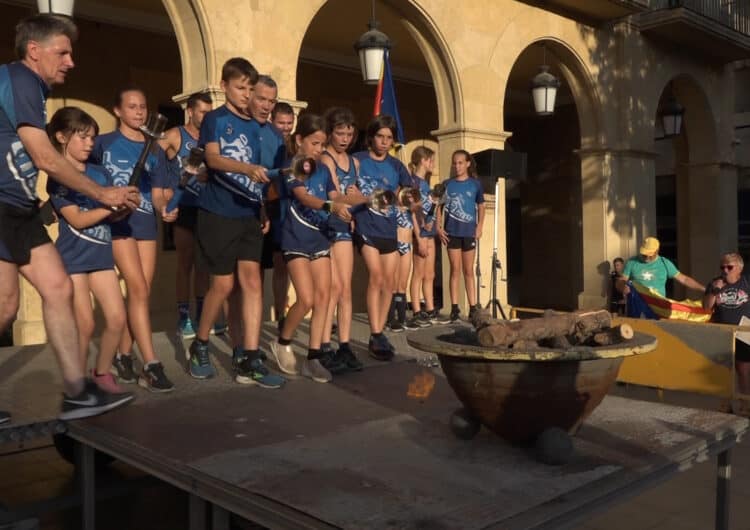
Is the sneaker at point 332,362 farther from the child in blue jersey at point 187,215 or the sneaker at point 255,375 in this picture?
the child in blue jersey at point 187,215

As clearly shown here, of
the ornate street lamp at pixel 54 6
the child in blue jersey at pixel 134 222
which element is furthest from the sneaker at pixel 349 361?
the ornate street lamp at pixel 54 6

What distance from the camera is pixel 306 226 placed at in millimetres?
4891

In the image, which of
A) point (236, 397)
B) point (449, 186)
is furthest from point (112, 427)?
point (449, 186)

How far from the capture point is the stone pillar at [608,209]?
42.6 ft

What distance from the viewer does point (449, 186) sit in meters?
8.50

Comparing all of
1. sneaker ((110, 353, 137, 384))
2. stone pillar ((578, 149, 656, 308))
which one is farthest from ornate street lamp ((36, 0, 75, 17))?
stone pillar ((578, 149, 656, 308))

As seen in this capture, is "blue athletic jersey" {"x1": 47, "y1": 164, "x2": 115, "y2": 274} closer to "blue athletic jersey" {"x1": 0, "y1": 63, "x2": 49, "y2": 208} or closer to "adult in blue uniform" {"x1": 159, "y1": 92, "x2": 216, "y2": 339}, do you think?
"blue athletic jersey" {"x1": 0, "y1": 63, "x2": 49, "y2": 208}

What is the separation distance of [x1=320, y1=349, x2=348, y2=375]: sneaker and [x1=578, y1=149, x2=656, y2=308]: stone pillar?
28.6 feet

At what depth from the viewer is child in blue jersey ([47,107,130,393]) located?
4270 mm

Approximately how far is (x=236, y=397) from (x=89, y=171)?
1.57 meters

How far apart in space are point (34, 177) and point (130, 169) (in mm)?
1024

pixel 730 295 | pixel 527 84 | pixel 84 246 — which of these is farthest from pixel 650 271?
pixel 527 84

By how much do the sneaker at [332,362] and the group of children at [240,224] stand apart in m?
0.01

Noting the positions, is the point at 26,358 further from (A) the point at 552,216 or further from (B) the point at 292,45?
(A) the point at 552,216
